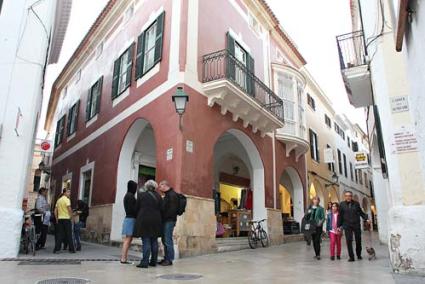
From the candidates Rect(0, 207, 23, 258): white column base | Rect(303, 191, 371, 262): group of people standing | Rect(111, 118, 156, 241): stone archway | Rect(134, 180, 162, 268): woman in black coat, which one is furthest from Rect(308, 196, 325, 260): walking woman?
Rect(0, 207, 23, 258): white column base

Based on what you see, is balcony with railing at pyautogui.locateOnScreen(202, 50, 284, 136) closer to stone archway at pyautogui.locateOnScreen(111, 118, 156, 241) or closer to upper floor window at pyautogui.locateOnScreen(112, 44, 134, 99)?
stone archway at pyautogui.locateOnScreen(111, 118, 156, 241)

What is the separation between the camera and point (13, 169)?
817 centimetres

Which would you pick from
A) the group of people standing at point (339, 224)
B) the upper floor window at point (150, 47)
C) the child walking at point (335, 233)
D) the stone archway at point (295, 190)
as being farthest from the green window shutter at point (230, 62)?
the stone archway at point (295, 190)

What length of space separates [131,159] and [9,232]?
18.7 feet

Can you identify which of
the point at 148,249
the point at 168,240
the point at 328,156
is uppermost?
the point at 328,156

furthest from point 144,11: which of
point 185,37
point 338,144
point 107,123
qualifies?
point 338,144

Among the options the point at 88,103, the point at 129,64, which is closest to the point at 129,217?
Result: the point at 129,64

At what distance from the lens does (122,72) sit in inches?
560

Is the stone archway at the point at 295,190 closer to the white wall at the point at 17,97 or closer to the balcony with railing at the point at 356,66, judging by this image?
the balcony with railing at the point at 356,66

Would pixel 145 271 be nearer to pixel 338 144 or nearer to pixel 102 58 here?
pixel 102 58

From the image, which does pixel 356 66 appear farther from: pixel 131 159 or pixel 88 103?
pixel 88 103

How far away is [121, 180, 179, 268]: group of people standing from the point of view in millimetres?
6867

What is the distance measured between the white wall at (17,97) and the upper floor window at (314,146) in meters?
15.9

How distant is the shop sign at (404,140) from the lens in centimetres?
657
